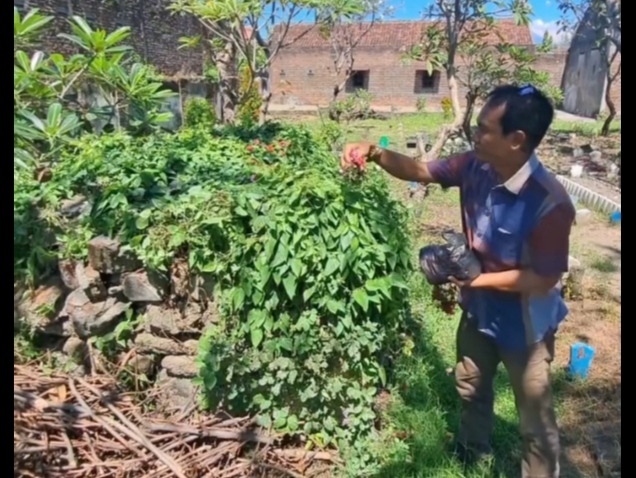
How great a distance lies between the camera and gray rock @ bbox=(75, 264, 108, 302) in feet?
10.2

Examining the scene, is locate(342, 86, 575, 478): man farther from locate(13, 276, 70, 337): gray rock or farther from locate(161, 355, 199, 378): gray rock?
locate(13, 276, 70, 337): gray rock

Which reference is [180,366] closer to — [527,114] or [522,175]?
[522,175]

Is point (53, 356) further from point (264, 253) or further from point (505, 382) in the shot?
point (505, 382)

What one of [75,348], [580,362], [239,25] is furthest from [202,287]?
[239,25]

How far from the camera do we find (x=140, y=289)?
293 centimetres

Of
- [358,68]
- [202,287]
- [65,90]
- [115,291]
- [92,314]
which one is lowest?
[92,314]

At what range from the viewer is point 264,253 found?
Result: 2533 millimetres

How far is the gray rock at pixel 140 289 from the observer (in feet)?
9.55

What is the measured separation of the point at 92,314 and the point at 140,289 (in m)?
0.34

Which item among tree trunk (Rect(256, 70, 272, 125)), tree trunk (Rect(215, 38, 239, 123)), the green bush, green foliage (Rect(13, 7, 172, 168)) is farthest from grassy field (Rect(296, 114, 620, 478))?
tree trunk (Rect(215, 38, 239, 123))

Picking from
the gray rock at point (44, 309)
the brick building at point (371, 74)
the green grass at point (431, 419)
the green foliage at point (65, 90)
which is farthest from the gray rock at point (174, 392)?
the brick building at point (371, 74)

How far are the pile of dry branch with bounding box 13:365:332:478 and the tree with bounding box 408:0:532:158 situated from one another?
429cm

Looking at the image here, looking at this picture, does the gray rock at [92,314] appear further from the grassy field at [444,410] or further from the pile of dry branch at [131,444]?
the grassy field at [444,410]

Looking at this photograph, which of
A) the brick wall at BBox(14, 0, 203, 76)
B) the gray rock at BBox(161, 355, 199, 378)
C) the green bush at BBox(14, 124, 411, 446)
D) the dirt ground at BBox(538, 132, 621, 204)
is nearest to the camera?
the green bush at BBox(14, 124, 411, 446)
